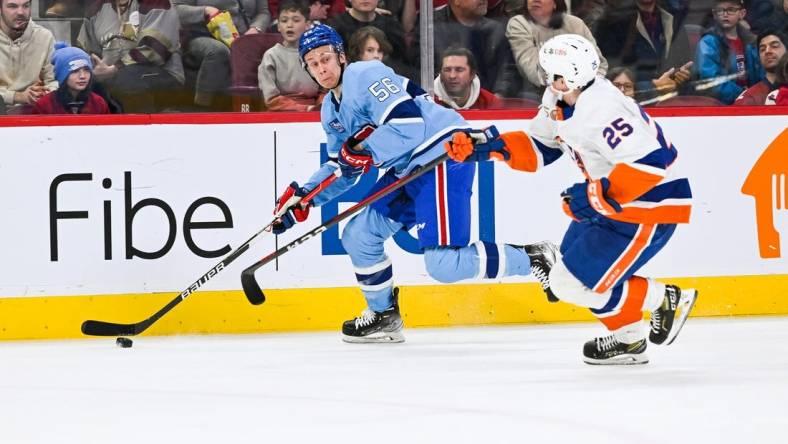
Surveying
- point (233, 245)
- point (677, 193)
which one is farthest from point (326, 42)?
point (677, 193)

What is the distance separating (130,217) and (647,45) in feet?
7.10

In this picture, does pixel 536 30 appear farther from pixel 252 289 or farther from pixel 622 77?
pixel 252 289

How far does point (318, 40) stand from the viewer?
14.2 ft

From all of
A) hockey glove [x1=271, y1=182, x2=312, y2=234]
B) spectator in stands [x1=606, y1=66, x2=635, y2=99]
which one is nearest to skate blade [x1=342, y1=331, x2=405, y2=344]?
hockey glove [x1=271, y1=182, x2=312, y2=234]

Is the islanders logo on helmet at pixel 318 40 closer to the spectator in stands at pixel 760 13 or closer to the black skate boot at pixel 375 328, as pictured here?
the black skate boot at pixel 375 328

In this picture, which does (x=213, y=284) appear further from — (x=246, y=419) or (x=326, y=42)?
(x=246, y=419)

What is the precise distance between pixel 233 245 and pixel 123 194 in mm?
455

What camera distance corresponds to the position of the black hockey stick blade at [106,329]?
4465 millimetres

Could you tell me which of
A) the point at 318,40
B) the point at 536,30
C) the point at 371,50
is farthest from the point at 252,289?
the point at 536,30

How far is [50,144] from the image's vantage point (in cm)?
470

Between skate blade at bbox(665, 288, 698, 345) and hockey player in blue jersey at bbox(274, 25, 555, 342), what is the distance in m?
0.63

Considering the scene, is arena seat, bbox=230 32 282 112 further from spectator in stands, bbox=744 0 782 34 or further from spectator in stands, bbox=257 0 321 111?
spectator in stands, bbox=744 0 782 34

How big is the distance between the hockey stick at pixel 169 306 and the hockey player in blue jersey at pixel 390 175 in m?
0.03

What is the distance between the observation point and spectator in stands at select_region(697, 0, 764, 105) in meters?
5.14
